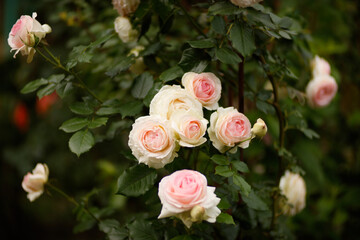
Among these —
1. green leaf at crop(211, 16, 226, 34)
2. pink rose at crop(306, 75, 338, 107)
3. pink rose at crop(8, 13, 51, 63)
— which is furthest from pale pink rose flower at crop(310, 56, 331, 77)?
pink rose at crop(8, 13, 51, 63)

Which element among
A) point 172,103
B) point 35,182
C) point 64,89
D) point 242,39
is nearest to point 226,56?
point 242,39

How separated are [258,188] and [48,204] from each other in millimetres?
2300

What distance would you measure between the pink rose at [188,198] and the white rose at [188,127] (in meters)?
0.06

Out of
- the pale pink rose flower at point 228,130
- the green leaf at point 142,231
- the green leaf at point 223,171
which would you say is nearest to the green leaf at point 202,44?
the pale pink rose flower at point 228,130

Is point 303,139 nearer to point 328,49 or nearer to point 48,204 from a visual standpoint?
point 328,49

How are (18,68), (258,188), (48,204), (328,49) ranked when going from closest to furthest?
(258,188) → (328,49) → (18,68) → (48,204)

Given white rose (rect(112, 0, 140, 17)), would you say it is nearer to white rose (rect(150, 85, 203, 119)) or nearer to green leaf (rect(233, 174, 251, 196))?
white rose (rect(150, 85, 203, 119))

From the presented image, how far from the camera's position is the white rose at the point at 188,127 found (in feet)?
2.20

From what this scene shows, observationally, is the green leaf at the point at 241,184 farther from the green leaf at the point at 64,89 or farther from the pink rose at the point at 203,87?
the green leaf at the point at 64,89

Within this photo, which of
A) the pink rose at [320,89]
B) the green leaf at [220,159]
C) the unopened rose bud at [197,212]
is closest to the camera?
the unopened rose bud at [197,212]

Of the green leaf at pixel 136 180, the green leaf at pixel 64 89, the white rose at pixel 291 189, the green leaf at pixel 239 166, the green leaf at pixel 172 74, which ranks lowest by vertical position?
the white rose at pixel 291 189

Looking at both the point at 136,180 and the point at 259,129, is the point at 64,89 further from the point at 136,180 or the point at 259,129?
the point at 259,129

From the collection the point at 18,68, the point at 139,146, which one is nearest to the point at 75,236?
the point at 18,68

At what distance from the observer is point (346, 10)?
6.66 ft
